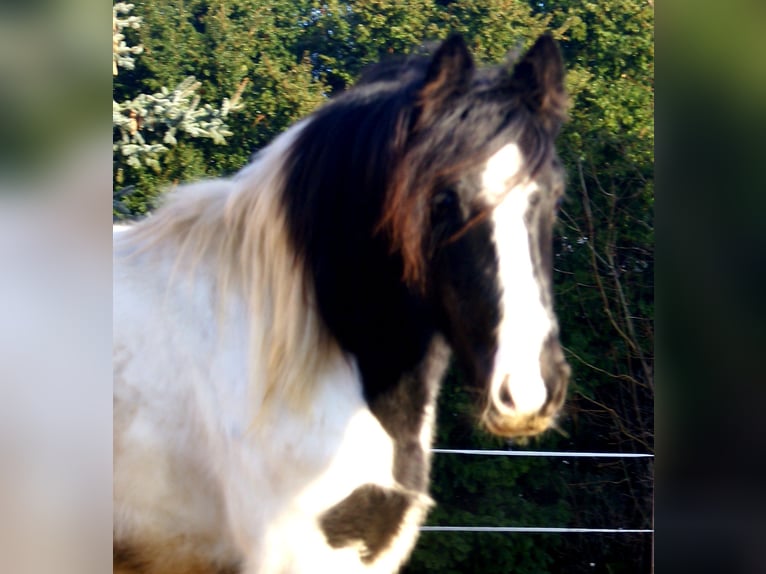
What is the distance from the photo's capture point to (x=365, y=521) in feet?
6.73

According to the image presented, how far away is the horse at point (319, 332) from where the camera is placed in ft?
6.50

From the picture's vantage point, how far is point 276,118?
7.60ft

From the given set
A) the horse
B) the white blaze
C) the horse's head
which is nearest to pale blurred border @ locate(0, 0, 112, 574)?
the horse

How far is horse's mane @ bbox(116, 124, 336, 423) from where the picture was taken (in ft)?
6.67

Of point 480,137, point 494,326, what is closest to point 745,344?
point 494,326

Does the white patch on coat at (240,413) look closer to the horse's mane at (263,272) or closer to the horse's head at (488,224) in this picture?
the horse's mane at (263,272)

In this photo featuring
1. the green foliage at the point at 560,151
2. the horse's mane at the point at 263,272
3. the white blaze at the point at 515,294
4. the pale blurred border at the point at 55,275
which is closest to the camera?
the pale blurred border at the point at 55,275

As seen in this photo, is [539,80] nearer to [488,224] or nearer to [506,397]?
[488,224]

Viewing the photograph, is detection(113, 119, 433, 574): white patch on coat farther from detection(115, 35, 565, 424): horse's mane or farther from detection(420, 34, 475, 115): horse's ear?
detection(420, 34, 475, 115): horse's ear

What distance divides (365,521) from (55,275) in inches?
39.4

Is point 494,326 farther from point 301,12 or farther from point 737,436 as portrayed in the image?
point 301,12

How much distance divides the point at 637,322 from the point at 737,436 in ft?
1.59

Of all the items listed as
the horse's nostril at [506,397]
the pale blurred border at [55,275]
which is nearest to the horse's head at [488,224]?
the horse's nostril at [506,397]

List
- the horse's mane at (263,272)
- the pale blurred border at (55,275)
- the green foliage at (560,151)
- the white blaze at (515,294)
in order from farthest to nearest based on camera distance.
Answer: the green foliage at (560,151) < the horse's mane at (263,272) < the white blaze at (515,294) < the pale blurred border at (55,275)
